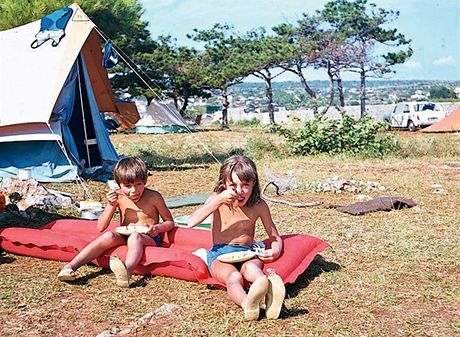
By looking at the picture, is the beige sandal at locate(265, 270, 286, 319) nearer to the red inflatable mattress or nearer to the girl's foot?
the red inflatable mattress

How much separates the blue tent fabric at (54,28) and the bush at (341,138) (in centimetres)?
510

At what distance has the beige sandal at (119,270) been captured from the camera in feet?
13.2

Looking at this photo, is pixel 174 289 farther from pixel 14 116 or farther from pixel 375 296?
pixel 14 116

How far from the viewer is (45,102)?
29.5 ft

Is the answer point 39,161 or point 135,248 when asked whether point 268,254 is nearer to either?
point 135,248

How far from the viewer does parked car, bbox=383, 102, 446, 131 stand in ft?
73.8

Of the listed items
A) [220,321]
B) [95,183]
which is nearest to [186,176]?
[95,183]

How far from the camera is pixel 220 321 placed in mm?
3441

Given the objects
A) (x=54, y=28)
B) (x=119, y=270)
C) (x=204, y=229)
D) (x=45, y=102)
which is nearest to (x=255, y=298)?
(x=119, y=270)

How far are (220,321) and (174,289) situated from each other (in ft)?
2.23

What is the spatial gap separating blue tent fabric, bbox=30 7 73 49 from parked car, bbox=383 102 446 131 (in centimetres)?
1489

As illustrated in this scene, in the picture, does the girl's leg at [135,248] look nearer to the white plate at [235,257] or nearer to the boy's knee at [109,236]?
the boy's knee at [109,236]

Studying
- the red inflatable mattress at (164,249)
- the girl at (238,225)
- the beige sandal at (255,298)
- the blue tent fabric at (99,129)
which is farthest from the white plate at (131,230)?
the blue tent fabric at (99,129)

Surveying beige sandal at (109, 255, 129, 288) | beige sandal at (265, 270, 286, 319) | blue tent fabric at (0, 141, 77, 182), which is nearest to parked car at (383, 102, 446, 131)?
blue tent fabric at (0, 141, 77, 182)
